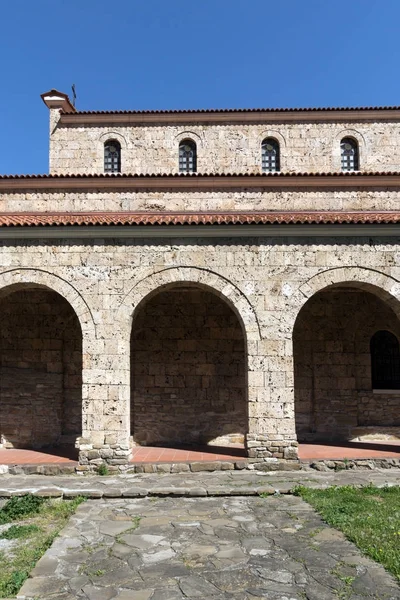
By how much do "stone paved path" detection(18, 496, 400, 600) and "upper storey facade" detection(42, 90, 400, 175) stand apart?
34.6ft

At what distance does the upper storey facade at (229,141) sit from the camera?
47.0ft

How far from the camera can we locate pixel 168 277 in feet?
30.1

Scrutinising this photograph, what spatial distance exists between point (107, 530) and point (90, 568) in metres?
1.09

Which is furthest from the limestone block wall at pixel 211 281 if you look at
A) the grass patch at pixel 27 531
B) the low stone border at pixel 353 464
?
the grass patch at pixel 27 531

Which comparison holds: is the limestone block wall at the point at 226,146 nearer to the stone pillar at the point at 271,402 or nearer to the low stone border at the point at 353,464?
the stone pillar at the point at 271,402

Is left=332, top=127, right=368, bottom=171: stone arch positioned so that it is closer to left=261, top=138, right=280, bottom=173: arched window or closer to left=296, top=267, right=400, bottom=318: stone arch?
left=261, top=138, right=280, bottom=173: arched window

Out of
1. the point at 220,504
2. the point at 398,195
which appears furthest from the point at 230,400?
the point at 398,195

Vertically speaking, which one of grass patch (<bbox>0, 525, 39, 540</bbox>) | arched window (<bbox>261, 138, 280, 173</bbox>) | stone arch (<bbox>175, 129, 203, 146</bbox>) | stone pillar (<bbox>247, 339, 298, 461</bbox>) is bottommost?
grass patch (<bbox>0, 525, 39, 540</bbox>)

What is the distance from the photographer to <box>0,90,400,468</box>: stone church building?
9.09 meters

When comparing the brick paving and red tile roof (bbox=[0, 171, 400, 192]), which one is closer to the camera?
the brick paving

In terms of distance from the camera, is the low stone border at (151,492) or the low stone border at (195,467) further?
the low stone border at (195,467)

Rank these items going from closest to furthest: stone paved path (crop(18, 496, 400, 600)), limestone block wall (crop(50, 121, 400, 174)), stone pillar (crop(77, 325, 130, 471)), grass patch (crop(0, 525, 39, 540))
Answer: stone paved path (crop(18, 496, 400, 600)) → grass patch (crop(0, 525, 39, 540)) → stone pillar (crop(77, 325, 130, 471)) → limestone block wall (crop(50, 121, 400, 174))

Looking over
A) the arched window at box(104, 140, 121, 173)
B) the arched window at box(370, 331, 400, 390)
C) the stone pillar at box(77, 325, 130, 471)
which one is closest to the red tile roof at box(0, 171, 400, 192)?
the arched window at box(104, 140, 121, 173)

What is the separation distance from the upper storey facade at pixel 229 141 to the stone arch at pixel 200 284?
614cm
